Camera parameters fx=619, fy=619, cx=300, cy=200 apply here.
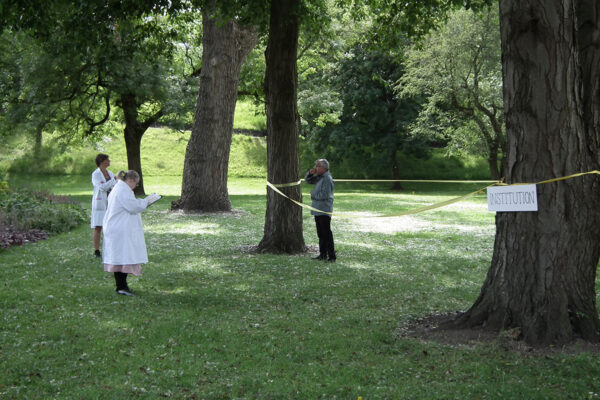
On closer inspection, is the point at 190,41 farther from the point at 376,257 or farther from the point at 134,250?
the point at 134,250

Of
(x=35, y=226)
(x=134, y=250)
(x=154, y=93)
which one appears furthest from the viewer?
(x=154, y=93)

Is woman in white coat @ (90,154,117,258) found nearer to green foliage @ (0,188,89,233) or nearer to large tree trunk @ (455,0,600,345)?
green foliage @ (0,188,89,233)

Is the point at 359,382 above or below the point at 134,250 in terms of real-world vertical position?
below

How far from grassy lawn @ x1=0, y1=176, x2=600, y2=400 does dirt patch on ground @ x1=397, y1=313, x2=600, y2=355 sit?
164 millimetres

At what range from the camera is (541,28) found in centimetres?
646

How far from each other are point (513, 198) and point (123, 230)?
5.77m

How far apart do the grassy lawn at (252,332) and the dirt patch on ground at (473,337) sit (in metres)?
0.16

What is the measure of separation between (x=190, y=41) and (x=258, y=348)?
2971cm

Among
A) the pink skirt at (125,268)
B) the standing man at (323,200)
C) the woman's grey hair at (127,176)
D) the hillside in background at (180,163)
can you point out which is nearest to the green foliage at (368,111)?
Answer: the hillside in background at (180,163)

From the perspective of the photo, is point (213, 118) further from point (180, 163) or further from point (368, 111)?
point (180, 163)

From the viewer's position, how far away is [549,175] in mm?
6586

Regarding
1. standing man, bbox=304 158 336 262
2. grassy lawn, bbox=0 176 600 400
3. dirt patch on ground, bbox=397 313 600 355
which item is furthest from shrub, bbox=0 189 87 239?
dirt patch on ground, bbox=397 313 600 355

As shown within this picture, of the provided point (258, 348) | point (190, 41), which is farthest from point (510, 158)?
point (190, 41)

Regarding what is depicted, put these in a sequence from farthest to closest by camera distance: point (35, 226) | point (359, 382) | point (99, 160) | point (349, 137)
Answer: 1. point (349, 137)
2. point (35, 226)
3. point (99, 160)
4. point (359, 382)
